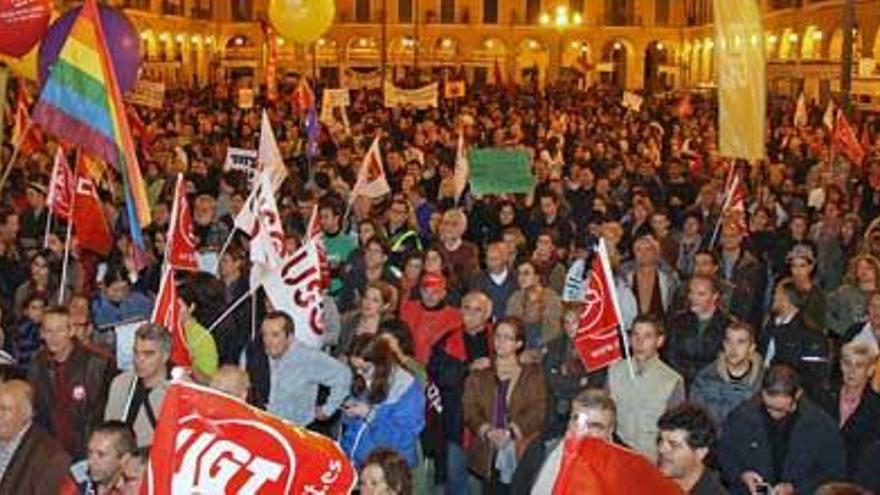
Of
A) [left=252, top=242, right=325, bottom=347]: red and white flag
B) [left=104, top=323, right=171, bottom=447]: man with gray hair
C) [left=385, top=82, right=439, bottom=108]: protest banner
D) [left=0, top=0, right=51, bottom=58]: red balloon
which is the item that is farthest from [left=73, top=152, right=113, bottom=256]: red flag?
[left=385, top=82, right=439, bottom=108]: protest banner

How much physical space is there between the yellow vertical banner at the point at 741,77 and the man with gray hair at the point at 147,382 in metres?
4.83

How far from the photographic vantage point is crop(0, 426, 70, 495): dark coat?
6758 millimetres

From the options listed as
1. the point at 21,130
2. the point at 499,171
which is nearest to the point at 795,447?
the point at 499,171

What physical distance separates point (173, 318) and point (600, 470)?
4.27 m

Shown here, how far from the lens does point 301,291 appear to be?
1000cm

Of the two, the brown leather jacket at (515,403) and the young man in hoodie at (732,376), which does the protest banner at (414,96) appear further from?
the young man in hoodie at (732,376)

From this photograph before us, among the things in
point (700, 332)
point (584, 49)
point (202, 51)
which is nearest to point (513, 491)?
point (700, 332)

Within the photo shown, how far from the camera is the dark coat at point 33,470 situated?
6758mm

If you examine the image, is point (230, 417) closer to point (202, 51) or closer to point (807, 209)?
point (807, 209)

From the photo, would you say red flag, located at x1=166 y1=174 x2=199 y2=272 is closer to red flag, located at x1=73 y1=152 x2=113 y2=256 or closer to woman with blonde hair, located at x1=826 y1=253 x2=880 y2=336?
red flag, located at x1=73 y1=152 x2=113 y2=256

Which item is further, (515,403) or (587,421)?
(515,403)

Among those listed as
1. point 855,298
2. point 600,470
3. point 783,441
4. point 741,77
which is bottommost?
point 783,441

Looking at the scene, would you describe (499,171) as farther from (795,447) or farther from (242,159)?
(795,447)

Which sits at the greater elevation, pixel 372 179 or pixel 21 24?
pixel 21 24
